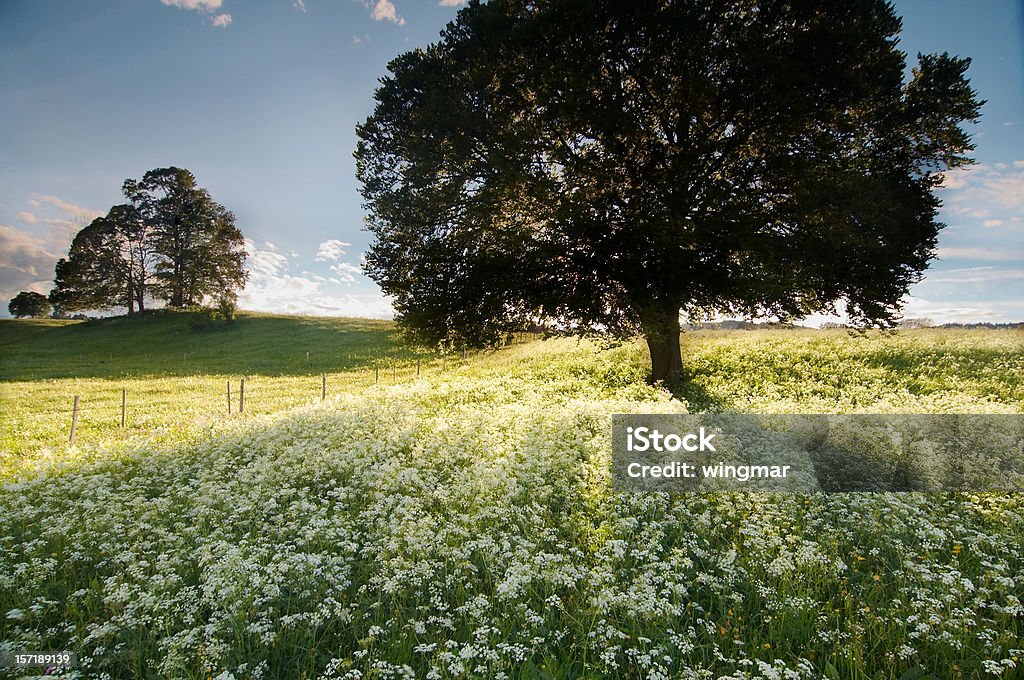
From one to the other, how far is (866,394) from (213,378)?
36.2 metres

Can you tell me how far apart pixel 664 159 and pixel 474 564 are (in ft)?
44.2

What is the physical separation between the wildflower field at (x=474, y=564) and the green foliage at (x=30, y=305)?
71.9 m

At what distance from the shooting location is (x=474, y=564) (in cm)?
645

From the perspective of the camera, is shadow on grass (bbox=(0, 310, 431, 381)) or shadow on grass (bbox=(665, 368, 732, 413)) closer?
shadow on grass (bbox=(665, 368, 732, 413))

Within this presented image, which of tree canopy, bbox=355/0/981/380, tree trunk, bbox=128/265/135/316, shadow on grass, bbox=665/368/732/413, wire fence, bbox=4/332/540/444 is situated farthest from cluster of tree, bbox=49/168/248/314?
shadow on grass, bbox=665/368/732/413

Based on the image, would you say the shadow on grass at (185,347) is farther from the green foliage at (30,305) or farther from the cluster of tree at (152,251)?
the green foliage at (30,305)

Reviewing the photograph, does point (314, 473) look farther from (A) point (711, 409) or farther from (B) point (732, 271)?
(B) point (732, 271)

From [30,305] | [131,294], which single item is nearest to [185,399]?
[131,294]

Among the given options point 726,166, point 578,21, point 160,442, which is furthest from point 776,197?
point 160,442

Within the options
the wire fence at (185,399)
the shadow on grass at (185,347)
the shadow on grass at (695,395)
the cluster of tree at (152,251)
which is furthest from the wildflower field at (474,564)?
the cluster of tree at (152,251)

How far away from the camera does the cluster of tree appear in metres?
43.0

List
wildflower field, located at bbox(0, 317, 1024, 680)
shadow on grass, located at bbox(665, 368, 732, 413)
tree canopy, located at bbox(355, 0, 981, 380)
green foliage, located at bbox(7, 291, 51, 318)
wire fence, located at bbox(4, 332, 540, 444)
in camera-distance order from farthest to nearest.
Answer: green foliage, located at bbox(7, 291, 51, 318)
wire fence, located at bbox(4, 332, 540, 444)
shadow on grass, located at bbox(665, 368, 732, 413)
tree canopy, located at bbox(355, 0, 981, 380)
wildflower field, located at bbox(0, 317, 1024, 680)

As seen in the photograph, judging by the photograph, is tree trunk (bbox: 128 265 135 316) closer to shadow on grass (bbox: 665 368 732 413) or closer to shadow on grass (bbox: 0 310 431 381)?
shadow on grass (bbox: 0 310 431 381)

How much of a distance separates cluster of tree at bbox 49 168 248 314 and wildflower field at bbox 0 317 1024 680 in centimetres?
3824
